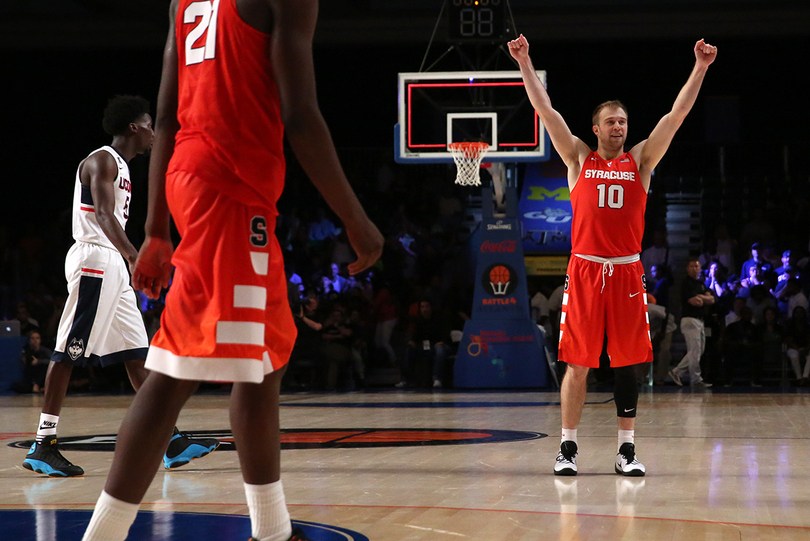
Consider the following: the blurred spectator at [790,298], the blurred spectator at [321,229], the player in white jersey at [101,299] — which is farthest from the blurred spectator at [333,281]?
the player in white jersey at [101,299]

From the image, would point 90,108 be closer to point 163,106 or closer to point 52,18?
point 52,18

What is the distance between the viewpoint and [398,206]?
A: 17.8 metres

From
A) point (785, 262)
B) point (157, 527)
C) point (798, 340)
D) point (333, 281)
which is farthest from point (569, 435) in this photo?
point (785, 262)

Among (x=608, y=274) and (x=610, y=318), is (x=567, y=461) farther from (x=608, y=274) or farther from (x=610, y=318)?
(x=608, y=274)

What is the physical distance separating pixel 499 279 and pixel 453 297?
189 centimetres

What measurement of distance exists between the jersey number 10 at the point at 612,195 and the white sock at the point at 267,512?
9.35 ft

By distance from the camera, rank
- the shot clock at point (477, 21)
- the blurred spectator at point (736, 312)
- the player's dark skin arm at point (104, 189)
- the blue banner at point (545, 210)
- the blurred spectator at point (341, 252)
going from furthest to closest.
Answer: the blue banner at point (545, 210)
the blurred spectator at point (341, 252)
the blurred spectator at point (736, 312)
the shot clock at point (477, 21)
the player's dark skin arm at point (104, 189)

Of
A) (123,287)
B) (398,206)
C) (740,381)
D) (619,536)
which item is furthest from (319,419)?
(398,206)

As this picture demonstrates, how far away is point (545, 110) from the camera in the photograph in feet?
15.7

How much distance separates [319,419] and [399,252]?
8.23 meters

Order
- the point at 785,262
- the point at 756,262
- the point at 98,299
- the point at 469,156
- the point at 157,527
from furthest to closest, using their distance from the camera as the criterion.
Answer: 1. the point at 785,262
2. the point at 756,262
3. the point at 469,156
4. the point at 98,299
5. the point at 157,527

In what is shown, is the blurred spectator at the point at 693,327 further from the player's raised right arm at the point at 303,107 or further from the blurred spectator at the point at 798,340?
the player's raised right arm at the point at 303,107

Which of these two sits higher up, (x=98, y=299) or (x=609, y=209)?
(x=609, y=209)

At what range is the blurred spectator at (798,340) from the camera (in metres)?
12.4
